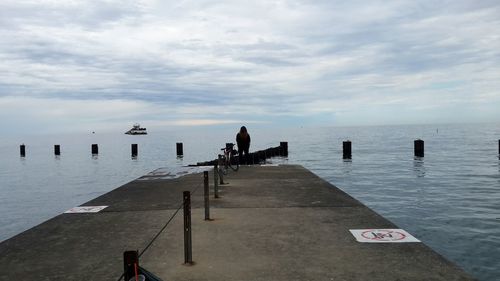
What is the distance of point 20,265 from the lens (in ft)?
20.2

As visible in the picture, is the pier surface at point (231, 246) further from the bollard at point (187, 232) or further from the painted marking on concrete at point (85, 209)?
the painted marking on concrete at point (85, 209)

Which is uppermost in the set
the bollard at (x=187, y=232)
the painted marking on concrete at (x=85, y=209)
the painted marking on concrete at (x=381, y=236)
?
the bollard at (x=187, y=232)

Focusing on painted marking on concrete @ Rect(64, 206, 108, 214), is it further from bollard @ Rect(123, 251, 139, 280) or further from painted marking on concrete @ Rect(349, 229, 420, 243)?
bollard @ Rect(123, 251, 139, 280)

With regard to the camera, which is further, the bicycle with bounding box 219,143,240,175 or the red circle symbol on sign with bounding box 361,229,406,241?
the bicycle with bounding box 219,143,240,175

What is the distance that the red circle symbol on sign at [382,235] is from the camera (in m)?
7.18

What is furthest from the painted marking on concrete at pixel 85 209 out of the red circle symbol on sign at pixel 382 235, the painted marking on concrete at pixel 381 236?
the red circle symbol on sign at pixel 382 235

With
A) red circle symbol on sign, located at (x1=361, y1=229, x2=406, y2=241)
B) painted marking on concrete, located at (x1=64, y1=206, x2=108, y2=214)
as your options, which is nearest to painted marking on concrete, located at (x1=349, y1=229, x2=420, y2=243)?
red circle symbol on sign, located at (x1=361, y1=229, x2=406, y2=241)

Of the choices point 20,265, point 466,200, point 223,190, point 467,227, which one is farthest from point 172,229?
point 466,200

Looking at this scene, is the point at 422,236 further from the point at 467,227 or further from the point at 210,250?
the point at 210,250

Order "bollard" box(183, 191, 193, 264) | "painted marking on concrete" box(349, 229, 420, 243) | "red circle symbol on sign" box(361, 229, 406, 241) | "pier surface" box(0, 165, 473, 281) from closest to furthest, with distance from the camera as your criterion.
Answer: "pier surface" box(0, 165, 473, 281) → "bollard" box(183, 191, 193, 264) → "painted marking on concrete" box(349, 229, 420, 243) → "red circle symbol on sign" box(361, 229, 406, 241)

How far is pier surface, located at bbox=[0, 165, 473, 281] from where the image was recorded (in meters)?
5.62

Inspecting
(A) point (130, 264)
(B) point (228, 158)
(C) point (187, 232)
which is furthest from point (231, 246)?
(B) point (228, 158)

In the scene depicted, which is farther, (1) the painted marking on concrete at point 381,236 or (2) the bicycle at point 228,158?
(2) the bicycle at point 228,158

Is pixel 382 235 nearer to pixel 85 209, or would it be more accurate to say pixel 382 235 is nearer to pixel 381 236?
pixel 381 236
